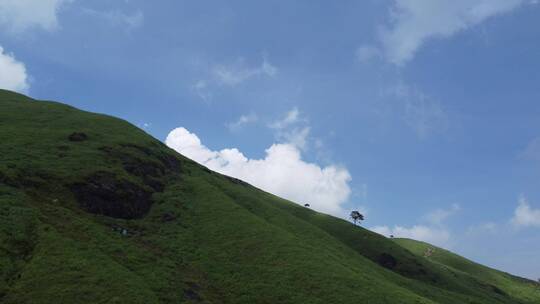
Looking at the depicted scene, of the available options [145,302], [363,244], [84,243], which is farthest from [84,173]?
[363,244]

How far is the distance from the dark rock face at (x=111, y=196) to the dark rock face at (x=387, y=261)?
245 ft

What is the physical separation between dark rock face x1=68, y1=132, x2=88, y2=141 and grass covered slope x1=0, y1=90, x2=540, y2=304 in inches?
16.4

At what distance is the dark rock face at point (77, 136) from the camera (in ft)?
310

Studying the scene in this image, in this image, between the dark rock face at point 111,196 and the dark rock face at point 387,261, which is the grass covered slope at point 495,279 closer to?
the dark rock face at point 387,261

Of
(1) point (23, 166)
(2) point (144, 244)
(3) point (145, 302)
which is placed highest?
(1) point (23, 166)

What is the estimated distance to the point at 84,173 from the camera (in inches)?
3017

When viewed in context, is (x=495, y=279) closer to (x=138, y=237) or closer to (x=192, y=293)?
(x=138, y=237)

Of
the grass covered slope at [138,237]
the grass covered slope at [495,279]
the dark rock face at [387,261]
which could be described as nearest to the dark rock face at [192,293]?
the grass covered slope at [138,237]

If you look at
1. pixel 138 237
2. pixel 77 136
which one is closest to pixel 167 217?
pixel 138 237

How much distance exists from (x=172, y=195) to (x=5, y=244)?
4038 centimetres

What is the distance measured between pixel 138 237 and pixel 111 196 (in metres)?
12.2

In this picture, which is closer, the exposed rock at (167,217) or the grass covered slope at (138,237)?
the grass covered slope at (138,237)

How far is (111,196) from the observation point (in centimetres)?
7512

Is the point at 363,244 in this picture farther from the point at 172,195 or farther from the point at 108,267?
the point at 108,267
